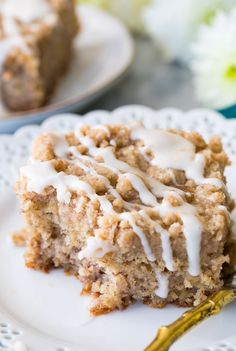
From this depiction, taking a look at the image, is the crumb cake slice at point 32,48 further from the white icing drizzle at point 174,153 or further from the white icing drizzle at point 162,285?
the white icing drizzle at point 162,285

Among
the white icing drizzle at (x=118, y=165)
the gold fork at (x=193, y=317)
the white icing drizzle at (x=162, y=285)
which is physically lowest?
the white icing drizzle at (x=162, y=285)

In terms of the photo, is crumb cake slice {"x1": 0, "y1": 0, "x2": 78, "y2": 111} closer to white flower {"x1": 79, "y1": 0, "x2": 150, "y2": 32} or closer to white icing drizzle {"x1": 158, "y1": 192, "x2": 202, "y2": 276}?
white flower {"x1": 79, "y1": 0, "x2": 150, "y2": 32}

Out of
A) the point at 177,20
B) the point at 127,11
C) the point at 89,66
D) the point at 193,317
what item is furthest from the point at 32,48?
the point at 193,317

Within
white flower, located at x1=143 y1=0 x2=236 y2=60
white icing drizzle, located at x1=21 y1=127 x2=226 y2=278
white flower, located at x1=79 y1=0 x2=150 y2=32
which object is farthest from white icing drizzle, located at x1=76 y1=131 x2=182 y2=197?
white flower, located at x1=79 y1=0 x2=150 y2=32

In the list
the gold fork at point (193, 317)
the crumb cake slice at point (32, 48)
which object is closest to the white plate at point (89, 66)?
the crumb cake slice at point (32, 48)

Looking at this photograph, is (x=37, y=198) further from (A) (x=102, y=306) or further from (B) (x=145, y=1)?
(B) (x=145, y=1)
